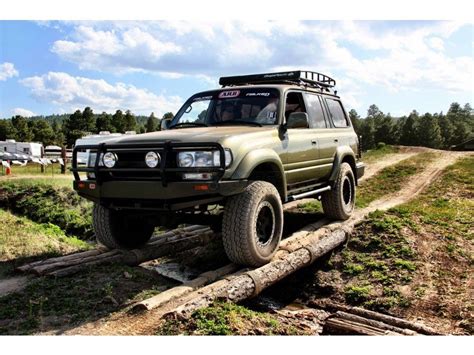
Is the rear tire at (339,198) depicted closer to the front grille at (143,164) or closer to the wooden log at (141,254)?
the wooden log at (141,254)

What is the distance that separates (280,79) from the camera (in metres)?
7.96

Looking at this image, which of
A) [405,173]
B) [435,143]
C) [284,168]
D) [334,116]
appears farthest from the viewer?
[435,143]

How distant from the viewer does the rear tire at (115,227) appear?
675 cm

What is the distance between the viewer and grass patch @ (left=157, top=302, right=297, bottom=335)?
432 cm

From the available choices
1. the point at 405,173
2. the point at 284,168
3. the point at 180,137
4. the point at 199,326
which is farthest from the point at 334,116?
the point at 405,173

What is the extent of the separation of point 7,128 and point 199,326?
50.3 metres

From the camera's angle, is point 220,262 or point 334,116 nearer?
point 220,262

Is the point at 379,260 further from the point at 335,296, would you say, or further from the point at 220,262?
the point at 220,262

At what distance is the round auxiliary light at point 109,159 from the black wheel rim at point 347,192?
461 cm

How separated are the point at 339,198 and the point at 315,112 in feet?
5.27

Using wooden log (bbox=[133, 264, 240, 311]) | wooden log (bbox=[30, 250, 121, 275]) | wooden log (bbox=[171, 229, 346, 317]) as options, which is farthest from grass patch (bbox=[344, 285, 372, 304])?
wooden log (bbox=[30, 250, 121, 275])

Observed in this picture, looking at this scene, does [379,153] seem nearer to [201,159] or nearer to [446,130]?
[201,159]

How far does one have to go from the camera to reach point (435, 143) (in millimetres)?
54781

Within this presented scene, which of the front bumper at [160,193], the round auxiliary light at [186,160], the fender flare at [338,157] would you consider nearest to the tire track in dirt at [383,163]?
the fender flare at [338,157]
